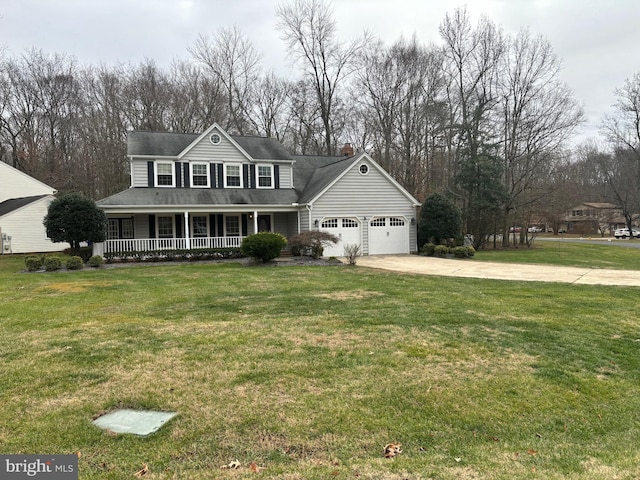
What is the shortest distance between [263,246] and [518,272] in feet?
32.6

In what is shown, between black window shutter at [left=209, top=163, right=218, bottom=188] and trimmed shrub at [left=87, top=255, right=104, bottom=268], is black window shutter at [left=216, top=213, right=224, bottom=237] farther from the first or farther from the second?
trimmed shrub at [left=87, top=255, right=104, bottom=268]

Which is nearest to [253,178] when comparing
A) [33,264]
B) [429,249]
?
[429,249]

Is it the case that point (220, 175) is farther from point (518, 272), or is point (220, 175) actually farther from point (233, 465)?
point (233, 465)

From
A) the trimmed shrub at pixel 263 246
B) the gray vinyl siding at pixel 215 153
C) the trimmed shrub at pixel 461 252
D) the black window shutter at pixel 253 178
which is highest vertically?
the gray vinyl siding at pixel 215 153

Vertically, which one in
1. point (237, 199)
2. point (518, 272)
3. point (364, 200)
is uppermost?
point (237, 199)

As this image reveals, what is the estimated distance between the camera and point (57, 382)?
4594 mm

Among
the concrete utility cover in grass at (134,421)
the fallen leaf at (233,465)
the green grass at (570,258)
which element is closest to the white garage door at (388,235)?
the green grass at (570,258)

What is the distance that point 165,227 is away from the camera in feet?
70.9

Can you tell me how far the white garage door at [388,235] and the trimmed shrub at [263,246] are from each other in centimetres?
677

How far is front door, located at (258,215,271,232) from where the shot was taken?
2334 cm

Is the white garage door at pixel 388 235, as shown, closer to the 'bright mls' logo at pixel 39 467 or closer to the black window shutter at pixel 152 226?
the black window shutter at pixel 152 226

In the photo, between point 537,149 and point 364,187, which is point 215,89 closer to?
point 364,187

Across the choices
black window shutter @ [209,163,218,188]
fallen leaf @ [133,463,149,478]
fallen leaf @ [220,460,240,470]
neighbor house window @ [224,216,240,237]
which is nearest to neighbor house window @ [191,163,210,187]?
black window shutter @ [209,163,218,188]

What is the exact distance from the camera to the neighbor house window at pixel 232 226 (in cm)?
2269
